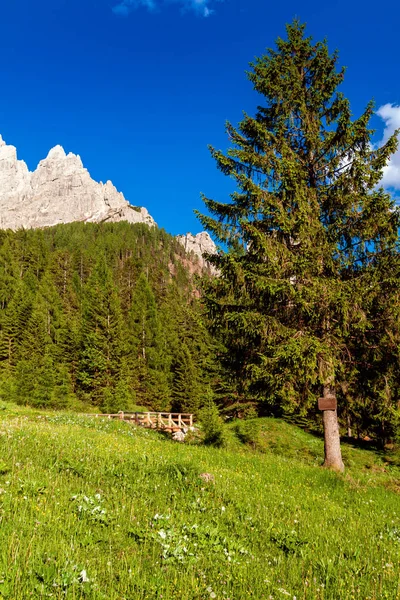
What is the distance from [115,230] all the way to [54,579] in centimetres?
16996

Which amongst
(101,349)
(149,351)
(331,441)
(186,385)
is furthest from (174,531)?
(149,351)

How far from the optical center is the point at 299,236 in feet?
39.6

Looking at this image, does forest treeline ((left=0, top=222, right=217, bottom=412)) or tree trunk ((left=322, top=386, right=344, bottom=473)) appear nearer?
tree trunk ((left=322, top=386, right=344, bottom=473))

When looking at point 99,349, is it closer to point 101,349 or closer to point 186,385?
point 101,349

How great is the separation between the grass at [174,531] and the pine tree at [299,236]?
3.83 meters

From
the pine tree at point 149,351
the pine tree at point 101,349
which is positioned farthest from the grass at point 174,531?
the pine tree at point 149,351

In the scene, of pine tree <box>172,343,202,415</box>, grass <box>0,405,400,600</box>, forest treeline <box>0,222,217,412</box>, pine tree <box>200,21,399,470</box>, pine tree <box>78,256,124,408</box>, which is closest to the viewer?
grass <box>0,405,400,600</box>

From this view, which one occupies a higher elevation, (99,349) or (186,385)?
(99,349)

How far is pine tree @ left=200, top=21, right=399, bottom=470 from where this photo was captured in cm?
1129

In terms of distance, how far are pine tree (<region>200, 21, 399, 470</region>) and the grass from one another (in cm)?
383

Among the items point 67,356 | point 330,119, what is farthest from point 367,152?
point 67,356

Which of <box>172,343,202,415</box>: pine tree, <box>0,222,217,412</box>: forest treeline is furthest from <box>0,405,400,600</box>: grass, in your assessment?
<box>172,343,202,415</box>: pine tree

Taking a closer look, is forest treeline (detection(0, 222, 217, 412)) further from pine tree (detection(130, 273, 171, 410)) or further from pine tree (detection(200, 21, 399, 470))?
pine tree (detection(200, 21, 399, 470))

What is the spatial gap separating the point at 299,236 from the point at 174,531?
9.94 m
